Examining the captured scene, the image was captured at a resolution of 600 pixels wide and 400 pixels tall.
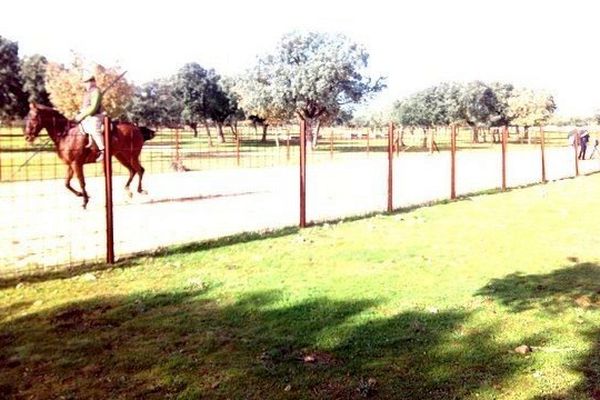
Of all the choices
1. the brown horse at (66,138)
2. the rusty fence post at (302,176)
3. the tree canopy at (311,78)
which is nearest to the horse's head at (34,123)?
the brown horse at (66,138)

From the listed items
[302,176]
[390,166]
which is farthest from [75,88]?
[302,176]

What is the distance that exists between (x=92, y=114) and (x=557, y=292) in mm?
10435

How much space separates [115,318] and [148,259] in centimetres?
256

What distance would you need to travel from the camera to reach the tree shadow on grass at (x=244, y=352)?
4.52m

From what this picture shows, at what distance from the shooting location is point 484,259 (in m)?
8.65

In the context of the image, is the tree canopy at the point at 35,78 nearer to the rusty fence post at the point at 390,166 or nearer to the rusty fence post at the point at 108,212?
the rusty fence post at the point at 390,166

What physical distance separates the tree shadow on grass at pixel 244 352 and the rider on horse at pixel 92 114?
7989 millimetres

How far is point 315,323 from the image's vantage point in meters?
5.89

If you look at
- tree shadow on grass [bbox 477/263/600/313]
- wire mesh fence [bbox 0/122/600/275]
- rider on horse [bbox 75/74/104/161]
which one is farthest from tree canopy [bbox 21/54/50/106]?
tree shadow on grass [bbox 477/263/600/313]

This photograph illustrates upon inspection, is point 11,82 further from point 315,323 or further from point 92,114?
point 315,323

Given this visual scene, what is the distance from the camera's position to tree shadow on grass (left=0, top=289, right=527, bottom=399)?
452 centimetres

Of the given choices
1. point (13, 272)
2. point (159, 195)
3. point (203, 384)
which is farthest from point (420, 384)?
point (159, 195)

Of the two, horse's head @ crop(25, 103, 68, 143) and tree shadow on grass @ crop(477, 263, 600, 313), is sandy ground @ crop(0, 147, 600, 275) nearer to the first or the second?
horse's head @ crop(25, 103, 68, 143)

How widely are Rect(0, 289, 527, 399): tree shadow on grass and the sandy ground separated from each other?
2877mm
